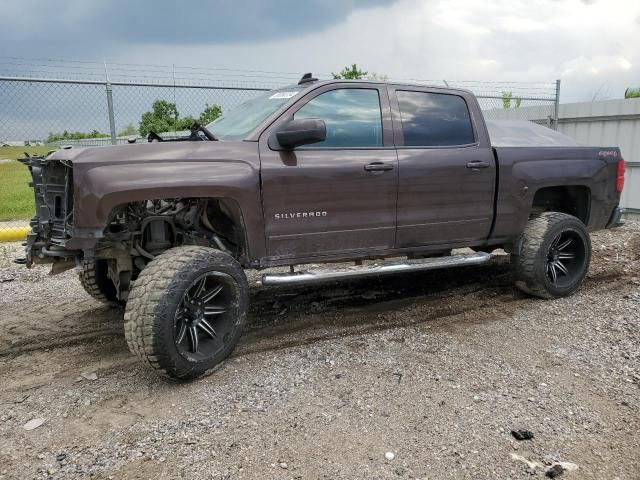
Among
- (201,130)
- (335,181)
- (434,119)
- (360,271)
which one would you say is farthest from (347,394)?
(434,119)

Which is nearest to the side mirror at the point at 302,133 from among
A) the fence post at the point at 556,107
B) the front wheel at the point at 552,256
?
the front wheel at the point at 552,256

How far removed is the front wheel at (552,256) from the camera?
5.26 meters

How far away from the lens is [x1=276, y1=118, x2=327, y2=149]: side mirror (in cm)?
384

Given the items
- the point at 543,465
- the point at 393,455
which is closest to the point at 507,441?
the point at 543,465

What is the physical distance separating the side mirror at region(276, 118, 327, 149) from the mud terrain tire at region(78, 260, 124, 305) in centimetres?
222

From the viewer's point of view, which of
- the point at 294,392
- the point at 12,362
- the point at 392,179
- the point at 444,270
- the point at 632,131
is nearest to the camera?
the point at 294,392

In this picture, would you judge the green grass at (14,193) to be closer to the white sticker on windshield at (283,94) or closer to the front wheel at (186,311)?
the white sticker on windshield at (283,94)

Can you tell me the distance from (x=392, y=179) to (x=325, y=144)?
63 centimetres

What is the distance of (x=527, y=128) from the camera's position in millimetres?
5781

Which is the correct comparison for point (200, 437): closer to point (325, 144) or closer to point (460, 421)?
point (460, 421)

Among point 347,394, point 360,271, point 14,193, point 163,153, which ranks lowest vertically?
point 347,394

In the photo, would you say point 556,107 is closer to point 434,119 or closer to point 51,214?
point 434,119

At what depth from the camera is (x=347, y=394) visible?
345 cm

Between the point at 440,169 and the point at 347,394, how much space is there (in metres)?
2.19
